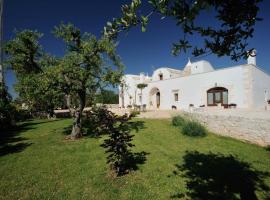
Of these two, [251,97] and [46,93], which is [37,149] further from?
[251,97]

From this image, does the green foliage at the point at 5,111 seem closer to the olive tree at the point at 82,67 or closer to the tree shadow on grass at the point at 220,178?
the olive tree at the point at 82,67

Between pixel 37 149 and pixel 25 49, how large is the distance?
229 inches

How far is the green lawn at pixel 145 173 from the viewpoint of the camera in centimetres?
512

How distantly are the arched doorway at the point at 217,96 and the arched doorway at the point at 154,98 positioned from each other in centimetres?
951

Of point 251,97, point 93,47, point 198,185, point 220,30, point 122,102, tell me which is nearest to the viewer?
point 220,30

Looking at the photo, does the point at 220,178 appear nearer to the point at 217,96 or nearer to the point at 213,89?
the point at 217,96

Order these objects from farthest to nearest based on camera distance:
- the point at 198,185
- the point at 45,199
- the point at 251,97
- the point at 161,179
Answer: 1. the point at 251,97
2. the point at 161,179
3. the point at 198,185
4. the point at 45,199

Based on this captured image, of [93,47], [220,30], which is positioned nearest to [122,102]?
[93,47]

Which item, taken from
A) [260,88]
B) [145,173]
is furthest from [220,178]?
[260,88]

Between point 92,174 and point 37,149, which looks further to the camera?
point 37,149

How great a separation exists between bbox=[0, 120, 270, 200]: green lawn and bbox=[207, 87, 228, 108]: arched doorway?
13.9 metres

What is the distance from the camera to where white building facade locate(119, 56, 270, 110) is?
21078mm

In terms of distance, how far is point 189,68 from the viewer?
3391cm

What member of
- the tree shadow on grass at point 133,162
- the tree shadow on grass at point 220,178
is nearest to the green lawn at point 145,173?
the tree shadow on grass at point 220,178
